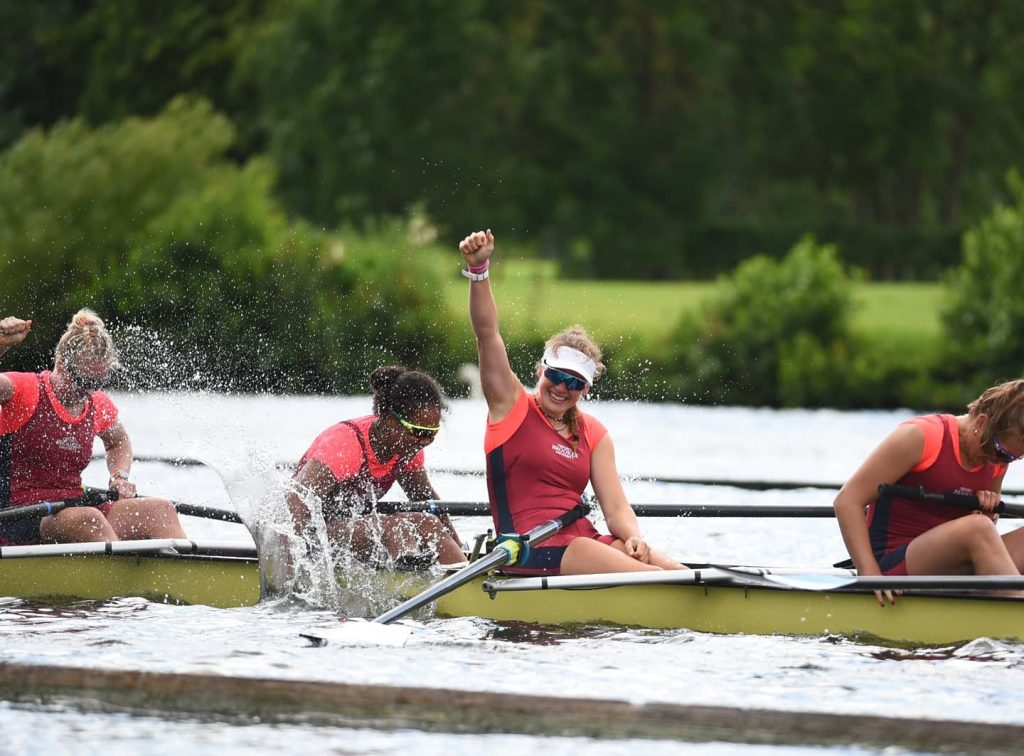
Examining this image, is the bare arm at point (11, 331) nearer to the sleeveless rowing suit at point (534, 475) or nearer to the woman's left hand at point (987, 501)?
the sleeveless rowing suit at point (534, 475)

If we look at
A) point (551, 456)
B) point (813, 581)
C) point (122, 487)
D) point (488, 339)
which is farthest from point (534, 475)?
point (122, 487)

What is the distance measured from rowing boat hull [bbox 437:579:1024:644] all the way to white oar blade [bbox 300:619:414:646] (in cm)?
46

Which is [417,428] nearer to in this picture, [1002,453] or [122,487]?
[122,487]

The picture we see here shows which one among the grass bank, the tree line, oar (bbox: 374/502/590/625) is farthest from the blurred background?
oar (bbox: 374/502/590/625)

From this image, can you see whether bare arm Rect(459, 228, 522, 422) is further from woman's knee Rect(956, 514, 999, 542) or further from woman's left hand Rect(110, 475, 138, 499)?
woman's left hand Rect(110, 475, 138, 499)

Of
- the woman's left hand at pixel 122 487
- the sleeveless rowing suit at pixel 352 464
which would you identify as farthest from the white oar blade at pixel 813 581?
the woman's left hand at pixel 122 487

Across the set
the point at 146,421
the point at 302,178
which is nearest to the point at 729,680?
the point at 146,421

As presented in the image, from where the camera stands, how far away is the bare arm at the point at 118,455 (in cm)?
856

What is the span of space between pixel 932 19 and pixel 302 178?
630 inches

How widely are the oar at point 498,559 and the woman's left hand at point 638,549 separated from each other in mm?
245

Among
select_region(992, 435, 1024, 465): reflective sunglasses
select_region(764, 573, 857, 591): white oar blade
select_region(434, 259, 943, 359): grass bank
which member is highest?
select_region(434, 259, 943, 359): grass bank

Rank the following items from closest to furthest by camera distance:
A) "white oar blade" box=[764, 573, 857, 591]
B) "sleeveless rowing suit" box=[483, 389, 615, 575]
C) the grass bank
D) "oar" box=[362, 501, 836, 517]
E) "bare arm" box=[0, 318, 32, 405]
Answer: "white oar blade" box=[764, 573, 857, 591], "sleeveless rowing suit" box=[483, 389, 615, 575], "bare arm" box=[0, 318, 32, 405], "oar" box=[362, 501, 836, 517], the grass bank

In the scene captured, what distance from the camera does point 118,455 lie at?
28.5 feet

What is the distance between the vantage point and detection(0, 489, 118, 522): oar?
320 inches
